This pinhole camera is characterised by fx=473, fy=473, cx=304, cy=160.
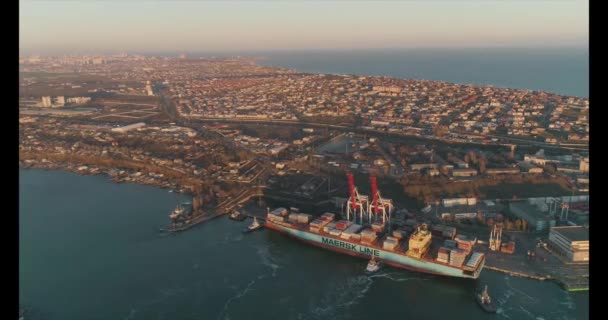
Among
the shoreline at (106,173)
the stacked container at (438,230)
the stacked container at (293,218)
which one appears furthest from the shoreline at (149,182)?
the stacked container at (293,218)

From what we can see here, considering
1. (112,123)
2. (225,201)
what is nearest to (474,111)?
(225,201)

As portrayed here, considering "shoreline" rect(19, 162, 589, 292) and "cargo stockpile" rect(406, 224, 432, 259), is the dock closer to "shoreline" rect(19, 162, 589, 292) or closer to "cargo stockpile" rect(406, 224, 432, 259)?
"shoreline" rect(19, 162, 589, 292)

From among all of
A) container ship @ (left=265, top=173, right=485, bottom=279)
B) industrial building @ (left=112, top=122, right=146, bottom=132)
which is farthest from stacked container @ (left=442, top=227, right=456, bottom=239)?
industrial building @ (left=112, top=122, right=146, bottom=132)

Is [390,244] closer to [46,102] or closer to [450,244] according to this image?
[450,244]

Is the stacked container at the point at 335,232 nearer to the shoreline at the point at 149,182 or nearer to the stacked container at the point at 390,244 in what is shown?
the stacked container at the point at 390,244

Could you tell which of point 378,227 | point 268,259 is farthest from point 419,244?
point 268,259

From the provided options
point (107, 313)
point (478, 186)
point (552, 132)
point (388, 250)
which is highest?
point (552, 132)
